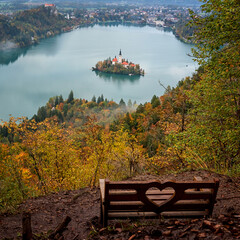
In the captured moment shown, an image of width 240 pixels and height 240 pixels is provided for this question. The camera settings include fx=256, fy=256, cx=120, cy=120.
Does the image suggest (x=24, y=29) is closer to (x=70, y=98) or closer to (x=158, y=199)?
(x=70, y=98)

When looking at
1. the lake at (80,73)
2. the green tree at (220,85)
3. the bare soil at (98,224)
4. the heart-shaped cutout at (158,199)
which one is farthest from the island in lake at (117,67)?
the heart-shaped cutout at (158,199)

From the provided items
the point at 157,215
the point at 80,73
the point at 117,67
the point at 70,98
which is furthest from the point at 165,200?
the point at 117,67

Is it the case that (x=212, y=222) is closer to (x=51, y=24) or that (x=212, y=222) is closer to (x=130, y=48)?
(x=130, y=48)

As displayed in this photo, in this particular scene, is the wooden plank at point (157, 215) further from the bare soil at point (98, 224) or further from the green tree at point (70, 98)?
the green tree at point (70, 98)

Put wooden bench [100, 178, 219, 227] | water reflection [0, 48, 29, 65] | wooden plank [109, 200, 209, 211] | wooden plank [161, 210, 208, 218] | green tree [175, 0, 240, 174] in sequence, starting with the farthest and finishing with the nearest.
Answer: water reflection [0, 48, 29, 65], green tree [175, 0, 240, 174], wooden plank [161, 210, 208, 218], wooden plank [109, 200, 209, 211], wooden bench [100, 178, 219, 227]

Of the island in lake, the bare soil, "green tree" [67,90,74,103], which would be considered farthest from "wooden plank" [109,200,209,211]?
the island in lake

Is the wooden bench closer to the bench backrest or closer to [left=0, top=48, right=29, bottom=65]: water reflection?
the bench backrest

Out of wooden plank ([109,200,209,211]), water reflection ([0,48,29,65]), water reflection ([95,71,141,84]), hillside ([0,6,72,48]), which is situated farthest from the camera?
hillside ([0,6,72,48])
